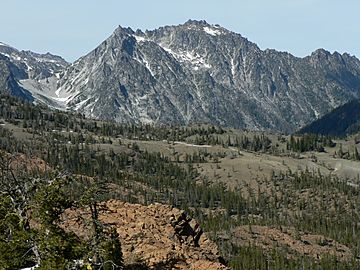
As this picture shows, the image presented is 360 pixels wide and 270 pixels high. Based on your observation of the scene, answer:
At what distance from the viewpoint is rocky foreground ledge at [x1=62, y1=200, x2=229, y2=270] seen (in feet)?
169

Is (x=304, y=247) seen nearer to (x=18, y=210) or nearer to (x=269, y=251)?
(x=269, y=251)

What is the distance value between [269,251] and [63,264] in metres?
148

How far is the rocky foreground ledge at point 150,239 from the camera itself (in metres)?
51.5

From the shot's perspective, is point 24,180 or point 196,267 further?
point 196,267

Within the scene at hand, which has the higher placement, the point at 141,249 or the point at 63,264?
the point at 63,264

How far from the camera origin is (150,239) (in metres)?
56.0

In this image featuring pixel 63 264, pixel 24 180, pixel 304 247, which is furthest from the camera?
pixel 304 247

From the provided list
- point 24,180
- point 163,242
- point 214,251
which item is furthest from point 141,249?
point 24,180

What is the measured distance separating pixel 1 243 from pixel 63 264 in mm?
5553

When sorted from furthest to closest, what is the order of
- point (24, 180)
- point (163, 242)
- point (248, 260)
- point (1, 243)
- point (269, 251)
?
point (269, 251) → point (248, 260) → point (163, 242) → point (24, 180) → point (1, 243)

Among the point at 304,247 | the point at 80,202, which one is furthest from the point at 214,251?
the point at 304,247

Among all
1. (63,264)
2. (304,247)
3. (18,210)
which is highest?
(18,210)

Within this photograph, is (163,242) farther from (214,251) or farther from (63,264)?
(63,264)

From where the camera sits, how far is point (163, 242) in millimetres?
56312
